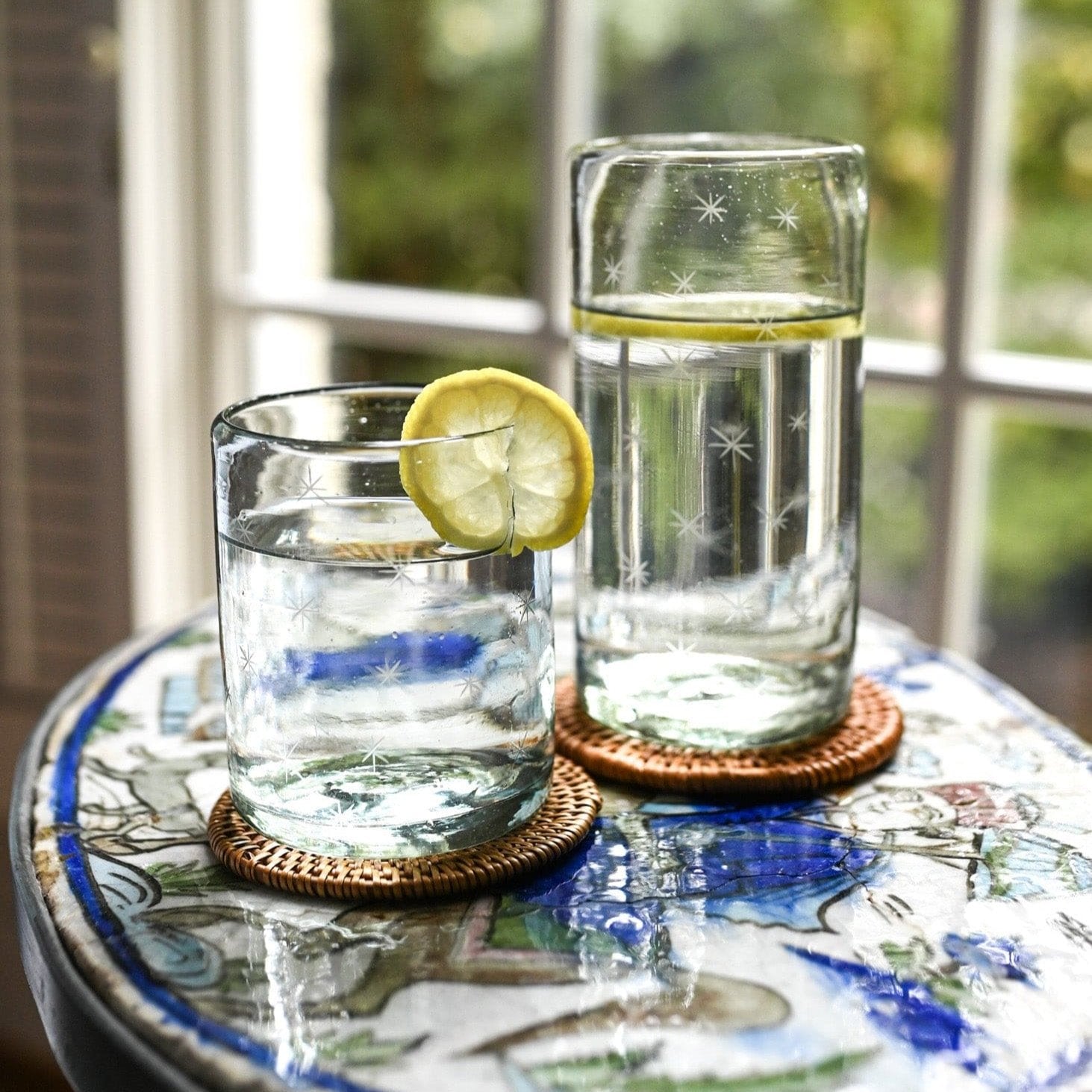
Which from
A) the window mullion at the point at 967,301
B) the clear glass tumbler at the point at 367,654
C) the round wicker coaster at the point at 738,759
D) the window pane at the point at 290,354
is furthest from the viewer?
the window pane at the point at 290,354

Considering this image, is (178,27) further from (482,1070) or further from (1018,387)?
(482,1070)

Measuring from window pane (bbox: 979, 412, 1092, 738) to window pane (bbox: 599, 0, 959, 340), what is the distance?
0.53 metres

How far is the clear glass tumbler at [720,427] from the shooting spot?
2.18 ft

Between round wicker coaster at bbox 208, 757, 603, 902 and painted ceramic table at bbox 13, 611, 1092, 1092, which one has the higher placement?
round wicker coaster at bbox 208, 757, 603, 902

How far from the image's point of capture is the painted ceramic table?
0.47m

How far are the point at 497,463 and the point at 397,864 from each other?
17 centimetres

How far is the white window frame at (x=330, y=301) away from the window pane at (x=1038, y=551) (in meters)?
3.07

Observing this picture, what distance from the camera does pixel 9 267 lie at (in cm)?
179

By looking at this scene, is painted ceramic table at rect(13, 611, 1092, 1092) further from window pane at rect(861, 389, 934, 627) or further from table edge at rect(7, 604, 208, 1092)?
window pane at rect(861, 389, 934, 627)

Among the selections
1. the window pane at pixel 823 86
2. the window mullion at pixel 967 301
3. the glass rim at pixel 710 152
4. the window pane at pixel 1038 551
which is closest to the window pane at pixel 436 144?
the window pane at pixel 823 86

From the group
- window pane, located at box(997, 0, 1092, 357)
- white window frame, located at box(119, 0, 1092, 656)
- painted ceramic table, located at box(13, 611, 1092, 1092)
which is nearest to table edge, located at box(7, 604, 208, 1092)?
painted ceramic table, located at box(13, 611, 1092, 1092)

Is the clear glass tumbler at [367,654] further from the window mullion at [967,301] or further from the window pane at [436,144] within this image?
the window pane at [436,144]

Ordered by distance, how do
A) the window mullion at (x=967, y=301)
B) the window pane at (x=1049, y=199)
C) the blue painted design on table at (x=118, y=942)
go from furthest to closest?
the window pane at (x=1049, y=199), the window mullion at (x=967, y=301), the blue painted design on table at (x=118, y=942)

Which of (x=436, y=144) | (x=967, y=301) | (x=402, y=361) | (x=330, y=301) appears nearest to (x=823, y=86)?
(x=436, y=144)
